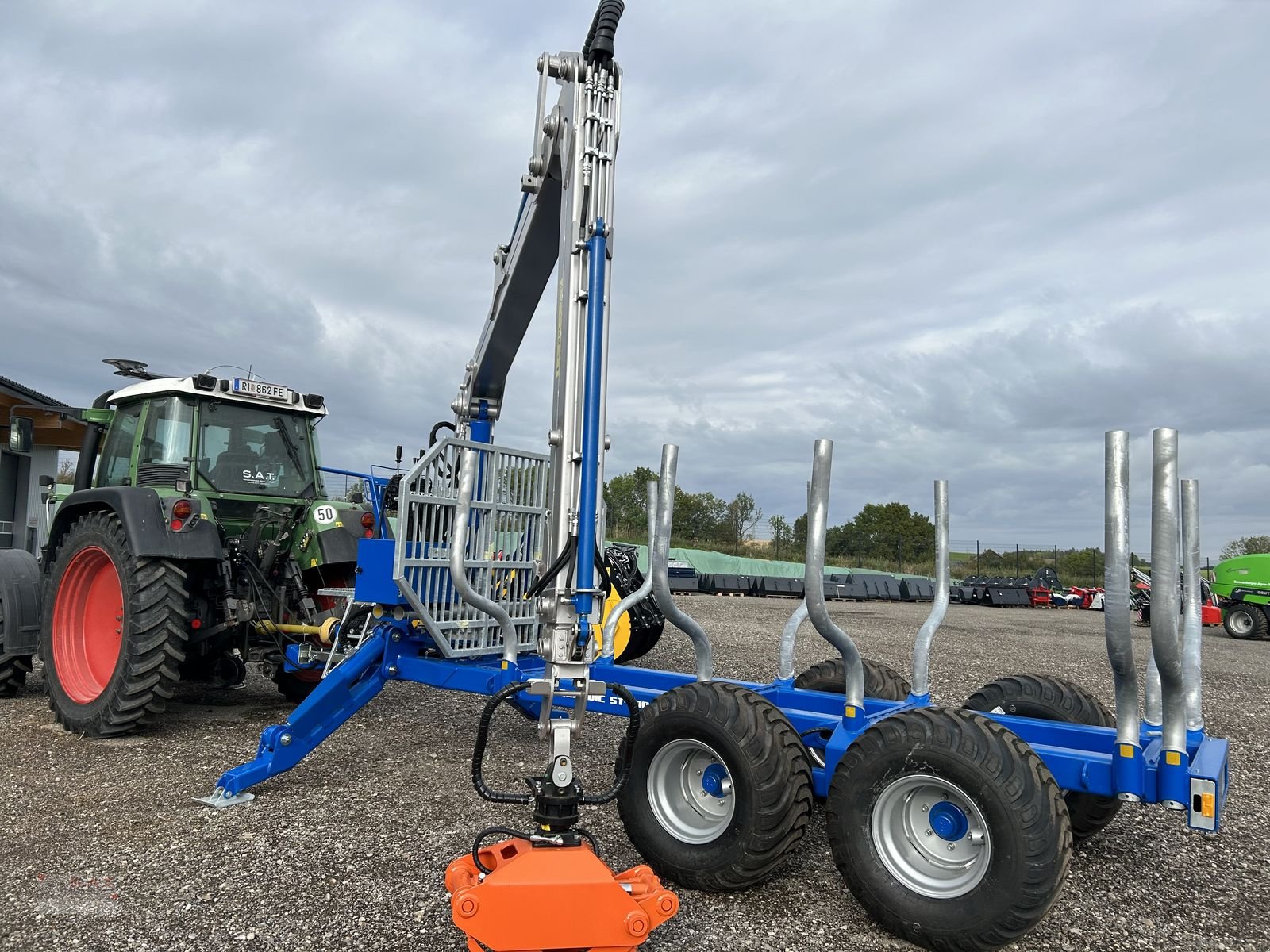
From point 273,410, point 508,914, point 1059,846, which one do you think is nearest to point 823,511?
point 1059,846

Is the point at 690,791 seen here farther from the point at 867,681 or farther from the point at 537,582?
the point at 867,681

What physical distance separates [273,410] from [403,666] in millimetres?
3039

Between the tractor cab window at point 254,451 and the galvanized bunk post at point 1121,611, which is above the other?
the tractor cab window at point 254,451

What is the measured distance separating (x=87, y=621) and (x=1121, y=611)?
6.52 meters

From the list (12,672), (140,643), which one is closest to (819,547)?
(140,643)

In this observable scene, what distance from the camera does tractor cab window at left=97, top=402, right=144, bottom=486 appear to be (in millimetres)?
6465

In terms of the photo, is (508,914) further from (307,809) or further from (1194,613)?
(1194,613)

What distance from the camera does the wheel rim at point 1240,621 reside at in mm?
16969

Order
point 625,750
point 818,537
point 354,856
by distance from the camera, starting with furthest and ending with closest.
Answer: point 354,856 < point 818,537 < point 625,750

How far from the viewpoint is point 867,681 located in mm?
4715

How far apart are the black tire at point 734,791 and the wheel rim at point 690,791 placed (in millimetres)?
26

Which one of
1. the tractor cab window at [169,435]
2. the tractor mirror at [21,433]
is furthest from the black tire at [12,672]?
the tractor cab window at [169,435]

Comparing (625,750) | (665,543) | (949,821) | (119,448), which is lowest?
(949,821)

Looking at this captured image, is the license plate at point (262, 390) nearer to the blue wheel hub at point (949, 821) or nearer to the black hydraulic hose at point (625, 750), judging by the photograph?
the black hydraulic hose at point (625, 750)
